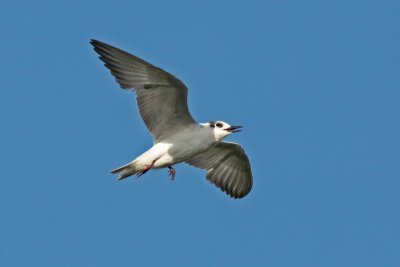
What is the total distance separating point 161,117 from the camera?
23.5 meters

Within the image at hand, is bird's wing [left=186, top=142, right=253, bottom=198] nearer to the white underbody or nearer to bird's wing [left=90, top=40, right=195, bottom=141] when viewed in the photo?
the white underbody

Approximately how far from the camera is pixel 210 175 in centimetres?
2633

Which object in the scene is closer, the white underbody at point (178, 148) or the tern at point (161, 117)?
the tern at point (161, 117)

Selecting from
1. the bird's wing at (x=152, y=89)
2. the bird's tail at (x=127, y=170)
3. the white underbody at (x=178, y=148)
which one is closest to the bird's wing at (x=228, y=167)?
the white underbody at (x=178, y=148)

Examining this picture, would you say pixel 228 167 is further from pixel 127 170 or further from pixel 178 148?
pixel 127 170

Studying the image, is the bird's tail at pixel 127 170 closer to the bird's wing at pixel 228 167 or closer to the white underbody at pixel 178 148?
the white underbody at pixel 178 148

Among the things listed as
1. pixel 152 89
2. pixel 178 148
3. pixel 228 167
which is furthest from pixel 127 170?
pixel 228 167

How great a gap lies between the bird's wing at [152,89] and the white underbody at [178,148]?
11.2 inches

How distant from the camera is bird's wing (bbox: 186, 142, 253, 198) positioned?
25812 millimetres

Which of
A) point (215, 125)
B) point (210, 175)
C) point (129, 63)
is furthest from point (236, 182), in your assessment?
point (129, 63)

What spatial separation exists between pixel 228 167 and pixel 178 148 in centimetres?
314

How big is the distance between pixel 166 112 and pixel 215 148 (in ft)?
8.76

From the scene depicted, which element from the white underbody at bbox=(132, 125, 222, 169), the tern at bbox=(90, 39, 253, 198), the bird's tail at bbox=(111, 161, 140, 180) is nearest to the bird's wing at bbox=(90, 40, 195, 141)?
the tern at bbox=(90, 39, 253, 198)

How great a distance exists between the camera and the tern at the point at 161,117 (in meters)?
22.8
